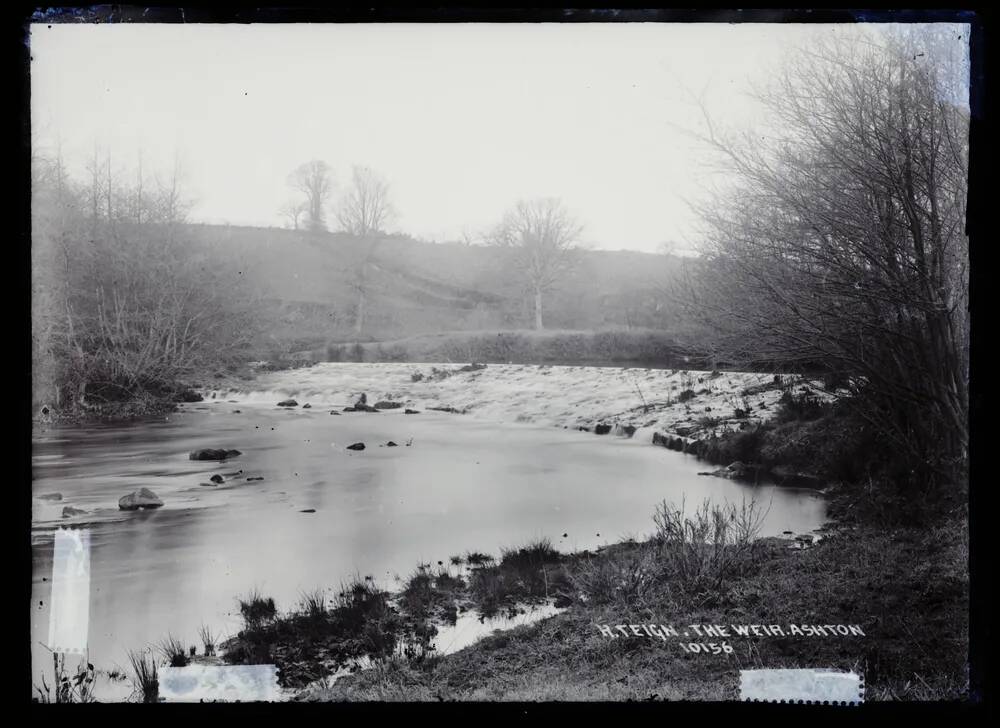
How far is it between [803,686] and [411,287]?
9.33 ft

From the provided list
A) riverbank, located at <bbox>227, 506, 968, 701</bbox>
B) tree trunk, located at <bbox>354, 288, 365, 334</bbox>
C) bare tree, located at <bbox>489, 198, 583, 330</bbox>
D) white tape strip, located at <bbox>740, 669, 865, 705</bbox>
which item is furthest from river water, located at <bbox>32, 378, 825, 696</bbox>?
bare tree, located at <bbox>489, 198, 583, 330</bbox>

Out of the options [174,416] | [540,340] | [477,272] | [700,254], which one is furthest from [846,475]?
[174,416]

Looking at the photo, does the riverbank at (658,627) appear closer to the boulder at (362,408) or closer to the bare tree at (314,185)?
the boulder at (362,408)

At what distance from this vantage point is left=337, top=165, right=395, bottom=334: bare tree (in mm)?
2791

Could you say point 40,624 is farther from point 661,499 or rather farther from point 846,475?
point 846,475

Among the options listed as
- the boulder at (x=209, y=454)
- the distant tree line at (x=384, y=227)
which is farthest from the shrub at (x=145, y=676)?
the distant tree line at (x=384, y=227)

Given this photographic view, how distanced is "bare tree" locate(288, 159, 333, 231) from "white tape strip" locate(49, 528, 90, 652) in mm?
1968

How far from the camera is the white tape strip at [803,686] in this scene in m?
2.39

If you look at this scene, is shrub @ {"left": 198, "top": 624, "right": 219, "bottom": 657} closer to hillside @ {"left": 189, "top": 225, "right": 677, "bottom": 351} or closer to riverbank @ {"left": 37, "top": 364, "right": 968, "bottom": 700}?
riverbank @ {"left": 37, "top": 364, "right": 968, "bottom": 700}

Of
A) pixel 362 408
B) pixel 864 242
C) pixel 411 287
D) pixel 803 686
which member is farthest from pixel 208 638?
pixel 864 242

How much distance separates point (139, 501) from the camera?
8.52ft

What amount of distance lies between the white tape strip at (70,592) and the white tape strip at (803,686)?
315cm
